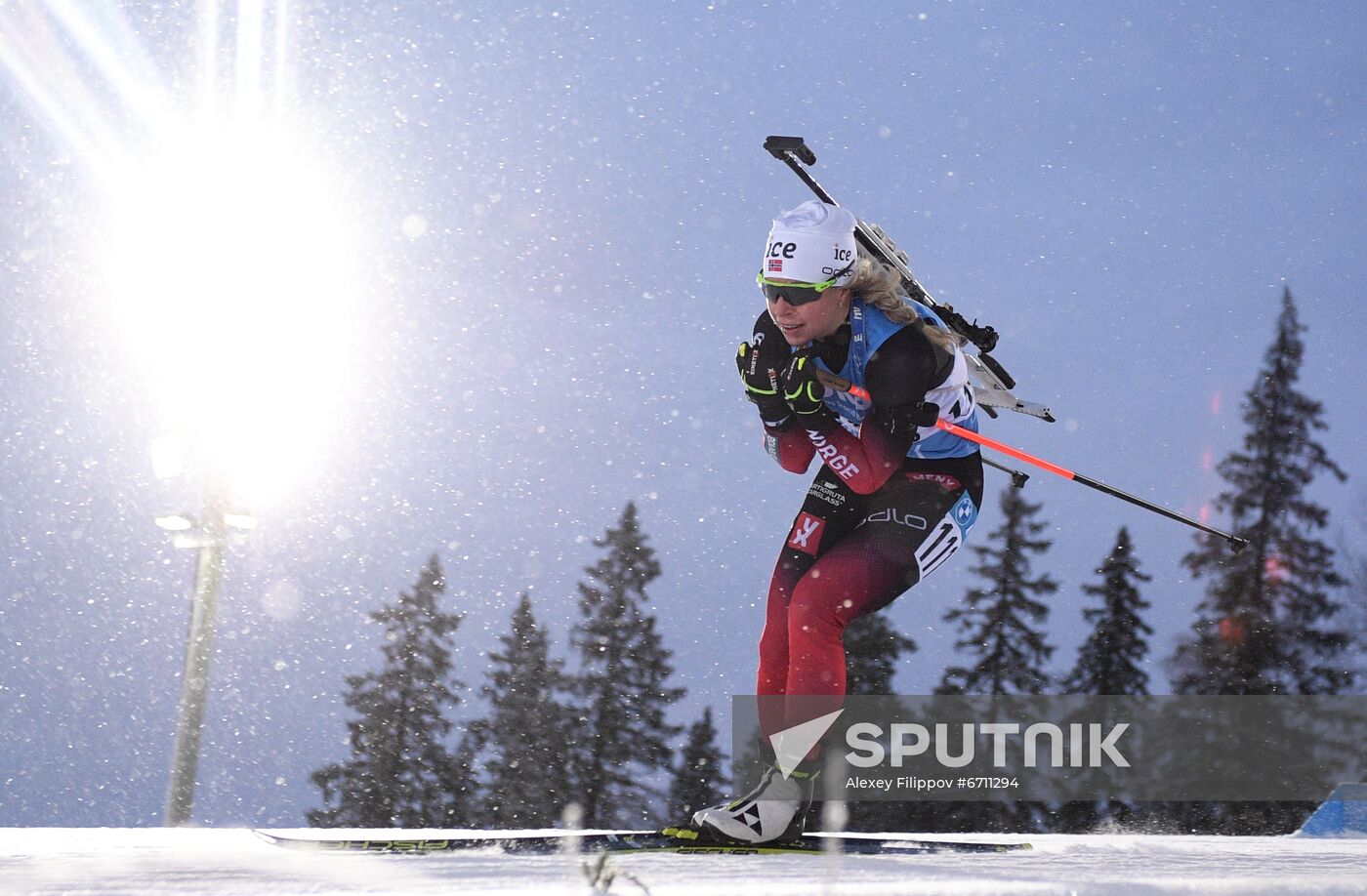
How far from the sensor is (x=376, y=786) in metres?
25.1

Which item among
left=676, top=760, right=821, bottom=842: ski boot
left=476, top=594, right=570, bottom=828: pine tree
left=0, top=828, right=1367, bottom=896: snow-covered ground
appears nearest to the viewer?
left=0, top=828, right=1367, bottom=896: snow-covered ground

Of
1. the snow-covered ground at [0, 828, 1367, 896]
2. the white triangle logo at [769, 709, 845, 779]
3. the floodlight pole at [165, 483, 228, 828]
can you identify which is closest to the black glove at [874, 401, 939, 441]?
the white triangle logo at [769, 709, 845, 779]

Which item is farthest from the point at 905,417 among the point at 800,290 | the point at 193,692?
the point at 193,692

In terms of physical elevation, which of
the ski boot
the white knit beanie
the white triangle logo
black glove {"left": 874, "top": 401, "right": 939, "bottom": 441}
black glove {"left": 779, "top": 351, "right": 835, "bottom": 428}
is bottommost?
the ski boot

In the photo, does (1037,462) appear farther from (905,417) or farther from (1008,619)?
(1008,619)

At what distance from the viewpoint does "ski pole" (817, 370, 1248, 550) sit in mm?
4668

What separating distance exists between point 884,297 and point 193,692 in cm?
751

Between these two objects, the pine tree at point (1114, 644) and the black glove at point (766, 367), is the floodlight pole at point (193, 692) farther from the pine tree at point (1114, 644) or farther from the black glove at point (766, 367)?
the pine tree at point (1114, 644)

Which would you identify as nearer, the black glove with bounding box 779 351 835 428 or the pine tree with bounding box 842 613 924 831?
the black glove with bounding box 779 351 835 428

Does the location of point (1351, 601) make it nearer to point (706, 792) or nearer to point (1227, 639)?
point (1227, 639)

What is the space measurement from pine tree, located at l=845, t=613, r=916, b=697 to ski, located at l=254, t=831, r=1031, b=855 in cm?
1919

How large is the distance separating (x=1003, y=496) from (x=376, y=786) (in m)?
15.5

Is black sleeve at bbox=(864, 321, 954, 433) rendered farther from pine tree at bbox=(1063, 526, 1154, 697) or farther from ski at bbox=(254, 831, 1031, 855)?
pine tree at bbox=(1063, 526, 1154, 697)

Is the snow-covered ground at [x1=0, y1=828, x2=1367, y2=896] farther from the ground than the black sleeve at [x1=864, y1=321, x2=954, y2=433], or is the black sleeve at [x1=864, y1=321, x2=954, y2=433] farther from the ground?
the black sleeve at [x1=864, y1=321, x2=954, y2=433]
